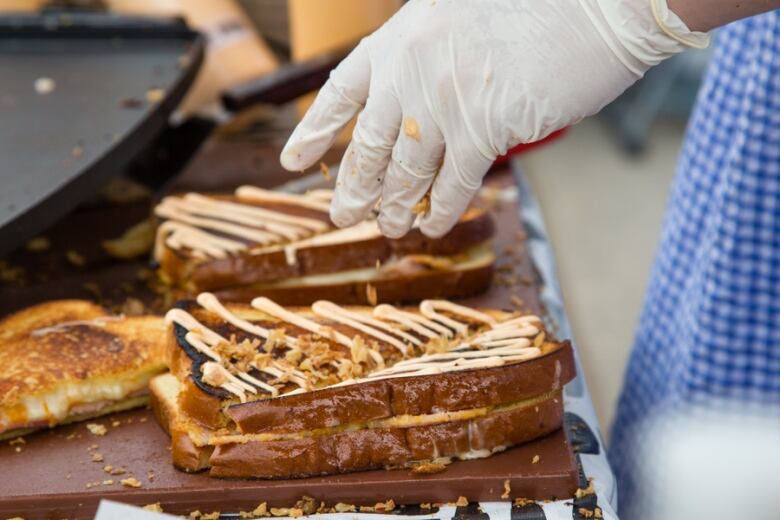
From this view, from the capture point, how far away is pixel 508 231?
2916 millimetres

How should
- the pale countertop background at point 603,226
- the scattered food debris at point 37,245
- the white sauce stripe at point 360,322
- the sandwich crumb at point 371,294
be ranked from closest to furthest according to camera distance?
the white sauce stripe at point 360,322 < the sandwich crumb at point 371,294 < the scattered food debris at point 37,245 < the pale countertop background at point 603,226

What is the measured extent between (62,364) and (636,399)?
184cm

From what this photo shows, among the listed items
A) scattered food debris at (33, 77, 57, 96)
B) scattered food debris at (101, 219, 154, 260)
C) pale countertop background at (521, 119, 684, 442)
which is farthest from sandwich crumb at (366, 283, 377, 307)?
pale countertop background at (521, 119, 684, 442)

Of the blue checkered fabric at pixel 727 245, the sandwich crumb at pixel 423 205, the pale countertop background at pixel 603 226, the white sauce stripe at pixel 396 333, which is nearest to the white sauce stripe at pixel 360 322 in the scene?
the white sauce stripe at pixel 396 333

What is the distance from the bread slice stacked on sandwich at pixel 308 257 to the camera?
2.37 metres

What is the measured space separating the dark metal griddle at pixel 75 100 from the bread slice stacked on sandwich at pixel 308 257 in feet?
0.91

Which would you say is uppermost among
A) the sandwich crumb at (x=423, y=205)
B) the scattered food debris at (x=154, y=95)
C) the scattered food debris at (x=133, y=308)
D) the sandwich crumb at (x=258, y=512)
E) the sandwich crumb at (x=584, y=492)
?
the scattered food debris at (x=154, y=95)

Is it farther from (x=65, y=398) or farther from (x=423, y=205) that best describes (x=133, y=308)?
(x=423, y=205)

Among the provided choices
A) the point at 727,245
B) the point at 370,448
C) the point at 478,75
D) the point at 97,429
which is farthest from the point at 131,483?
the point at 727,245

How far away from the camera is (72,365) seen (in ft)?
6.71

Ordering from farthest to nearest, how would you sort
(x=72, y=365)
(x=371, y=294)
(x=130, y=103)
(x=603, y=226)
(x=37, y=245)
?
(x=603, y=226)
(x=37, y=245)
(x=130, y=103)
(x=371, y=294)
(x=72, y=365)

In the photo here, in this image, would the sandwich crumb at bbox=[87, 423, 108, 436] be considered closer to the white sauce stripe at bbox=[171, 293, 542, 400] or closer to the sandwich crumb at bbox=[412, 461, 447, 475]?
the white sauce stripe at bbox=[171, 293, 542, 400]

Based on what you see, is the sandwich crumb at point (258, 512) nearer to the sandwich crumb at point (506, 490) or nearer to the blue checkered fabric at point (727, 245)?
the sandwich crumb at point (506, 490)

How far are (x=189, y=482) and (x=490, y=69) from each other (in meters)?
1.02
